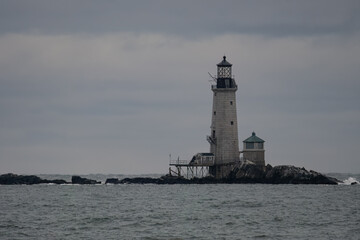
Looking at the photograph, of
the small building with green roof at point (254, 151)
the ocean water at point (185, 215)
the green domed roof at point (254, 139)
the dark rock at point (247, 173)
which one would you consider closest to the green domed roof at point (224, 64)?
the green domed roof at point (254, 139)

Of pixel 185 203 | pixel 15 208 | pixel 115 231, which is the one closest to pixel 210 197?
pixel 185 203

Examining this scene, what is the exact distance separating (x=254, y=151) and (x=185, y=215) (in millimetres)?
41176

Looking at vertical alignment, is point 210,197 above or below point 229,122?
below

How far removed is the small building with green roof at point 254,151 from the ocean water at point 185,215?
576 inches

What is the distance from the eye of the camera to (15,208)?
63031mm

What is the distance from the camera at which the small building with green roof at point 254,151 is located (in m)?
95.8

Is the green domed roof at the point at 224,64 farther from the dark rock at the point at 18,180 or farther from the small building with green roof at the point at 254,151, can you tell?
the dark rock at the point at 18,180

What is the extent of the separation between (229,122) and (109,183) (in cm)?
2552

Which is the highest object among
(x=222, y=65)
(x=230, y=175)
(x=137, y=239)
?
(x=222, y=65)

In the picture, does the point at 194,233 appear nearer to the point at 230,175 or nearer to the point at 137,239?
the point at 137,239

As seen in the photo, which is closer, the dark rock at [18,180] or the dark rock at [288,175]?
the dark rock at [288,175]

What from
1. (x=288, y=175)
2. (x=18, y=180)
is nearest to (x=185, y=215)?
(x=288, y=175)

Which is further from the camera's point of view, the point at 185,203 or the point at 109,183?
the point at 109,183

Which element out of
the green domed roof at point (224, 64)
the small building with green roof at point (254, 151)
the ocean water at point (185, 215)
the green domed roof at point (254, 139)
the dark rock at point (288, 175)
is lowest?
the ocean water at point (185, 215)
